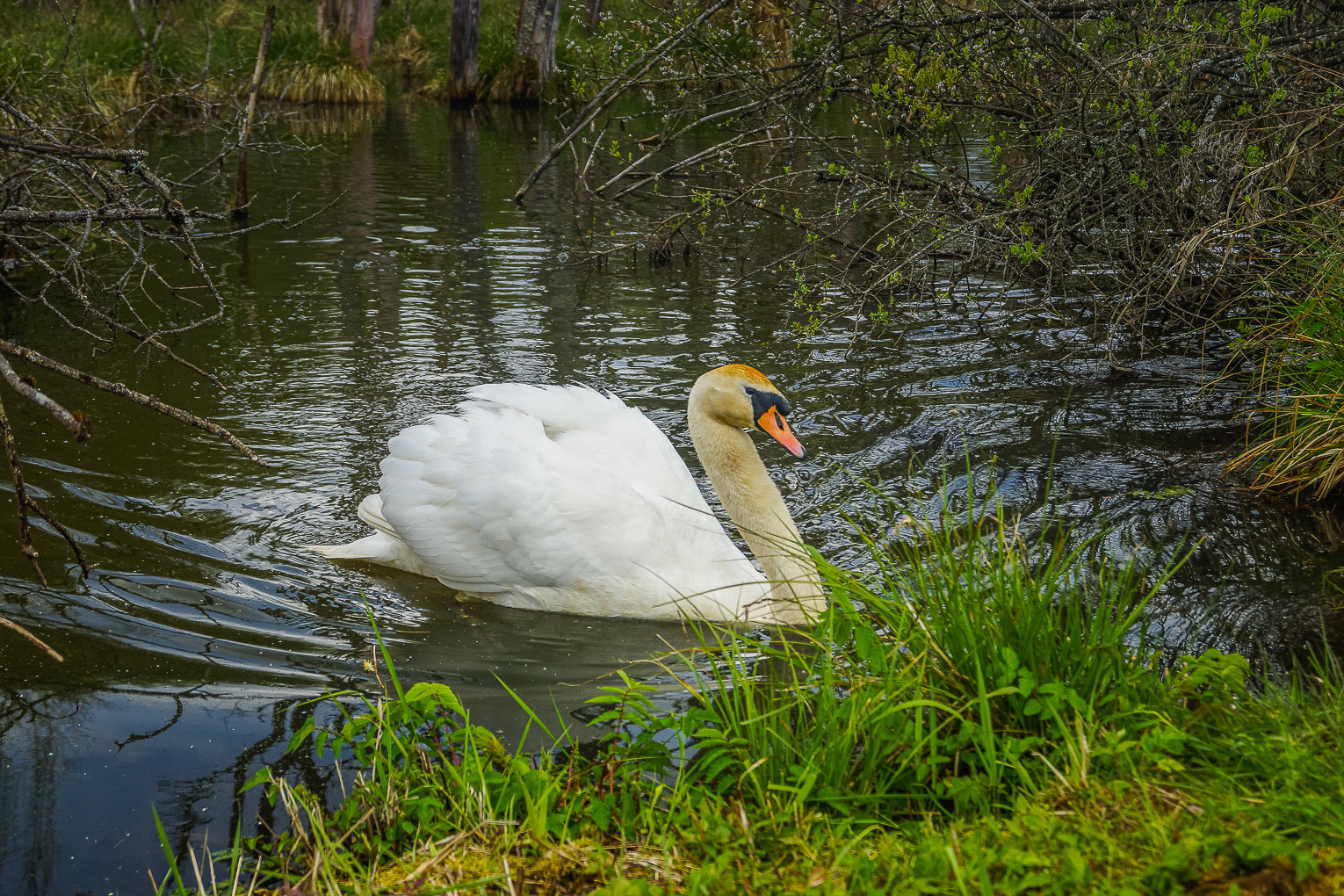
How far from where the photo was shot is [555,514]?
15.2ft

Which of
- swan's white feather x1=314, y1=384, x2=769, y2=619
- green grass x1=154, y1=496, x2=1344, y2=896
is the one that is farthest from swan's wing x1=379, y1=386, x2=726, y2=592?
green grass x1=154, y1=496, x2=1344, y2=896

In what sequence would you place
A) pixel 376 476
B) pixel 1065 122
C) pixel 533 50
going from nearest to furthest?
pixel 376 476, pixel 1065 122, pixel 533 50

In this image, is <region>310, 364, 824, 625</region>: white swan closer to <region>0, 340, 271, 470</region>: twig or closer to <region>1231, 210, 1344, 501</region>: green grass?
<region>0, 340, 271, 470</region>: twig

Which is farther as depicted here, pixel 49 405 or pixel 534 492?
pixel 534 492

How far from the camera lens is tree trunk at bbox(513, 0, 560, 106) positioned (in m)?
24.6

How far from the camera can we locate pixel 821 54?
21.6 feet

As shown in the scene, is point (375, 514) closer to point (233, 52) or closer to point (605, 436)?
point (605, 436)

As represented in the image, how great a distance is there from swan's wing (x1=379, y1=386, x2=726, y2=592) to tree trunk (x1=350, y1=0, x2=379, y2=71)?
22516 mm

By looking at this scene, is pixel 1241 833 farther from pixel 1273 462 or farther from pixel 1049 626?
pixel 1273 462

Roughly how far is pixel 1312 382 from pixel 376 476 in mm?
4776

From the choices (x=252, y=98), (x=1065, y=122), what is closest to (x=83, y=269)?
(x=1065, y=122)

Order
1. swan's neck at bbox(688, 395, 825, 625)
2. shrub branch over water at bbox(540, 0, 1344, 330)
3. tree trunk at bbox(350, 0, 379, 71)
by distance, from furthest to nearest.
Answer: tree trunk at bbox(350, 0, 379, 71) → shrub branch over water at bbox(540, 0, 1344, 330) → swan's neck at bbox(688, 395, 825, 625)

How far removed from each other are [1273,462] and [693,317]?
15.5 ft

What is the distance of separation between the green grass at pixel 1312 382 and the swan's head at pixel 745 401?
Answer: 2.34 meters
